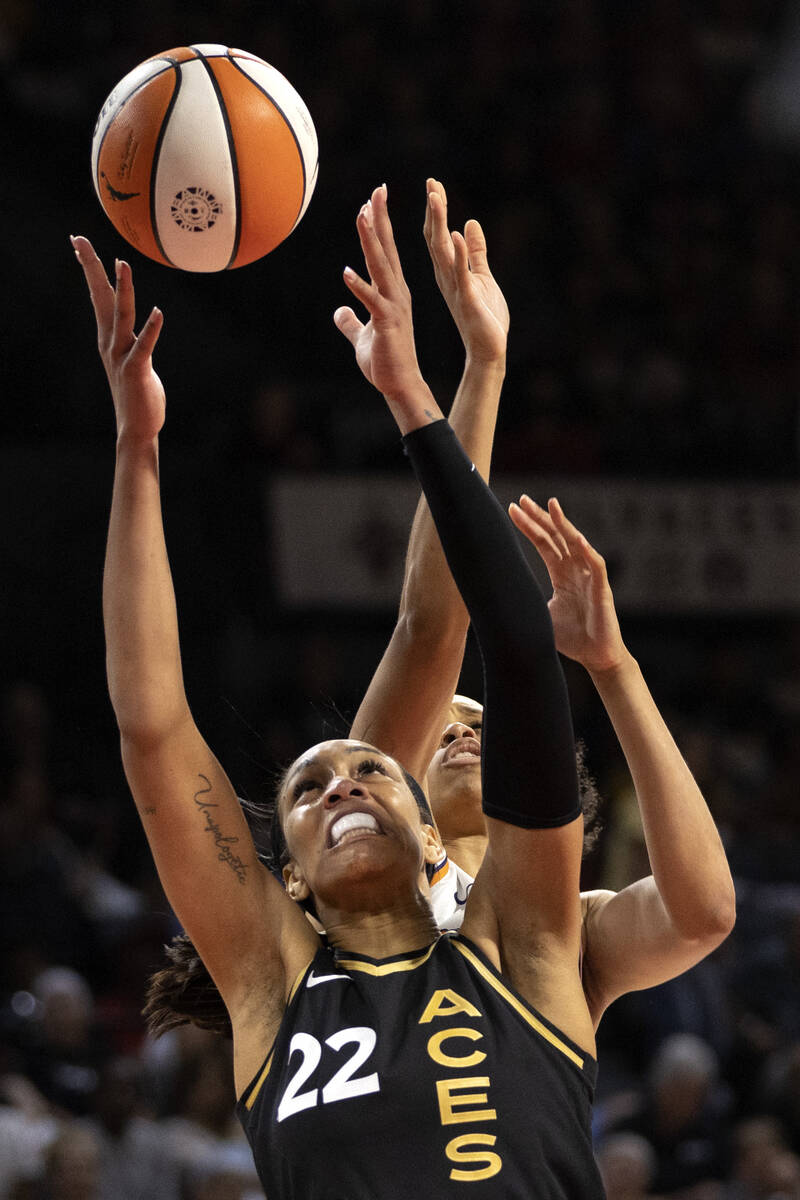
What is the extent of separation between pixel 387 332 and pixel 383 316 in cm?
3

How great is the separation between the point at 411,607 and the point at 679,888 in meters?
0.91

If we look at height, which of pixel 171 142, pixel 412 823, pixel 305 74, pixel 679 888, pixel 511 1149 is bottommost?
pixel 511 1149

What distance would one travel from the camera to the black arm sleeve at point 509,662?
96.3 inches

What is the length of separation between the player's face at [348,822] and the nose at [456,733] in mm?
633

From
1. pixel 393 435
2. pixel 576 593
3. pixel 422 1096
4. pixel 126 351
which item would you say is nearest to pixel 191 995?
pixel 422 1096

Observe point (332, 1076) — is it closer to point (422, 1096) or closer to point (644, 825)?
point (422, 1096)

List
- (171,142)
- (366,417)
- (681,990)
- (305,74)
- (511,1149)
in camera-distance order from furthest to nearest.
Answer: (305,74), (366,417), (681,990), (171,142), (511,1149)

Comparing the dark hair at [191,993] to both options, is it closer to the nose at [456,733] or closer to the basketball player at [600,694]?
the basketball player at [600,694]

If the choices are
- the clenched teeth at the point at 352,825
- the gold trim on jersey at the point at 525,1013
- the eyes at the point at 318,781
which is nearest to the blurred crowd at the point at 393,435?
the eyes at the point at 318,781

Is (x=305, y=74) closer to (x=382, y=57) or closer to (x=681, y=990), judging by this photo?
(x=382, y=57)

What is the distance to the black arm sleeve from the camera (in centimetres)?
245

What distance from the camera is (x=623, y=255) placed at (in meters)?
10.5

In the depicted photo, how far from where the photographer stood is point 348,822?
2660 mm

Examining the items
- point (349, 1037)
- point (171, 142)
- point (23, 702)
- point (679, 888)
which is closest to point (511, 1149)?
point (349, 1037)
